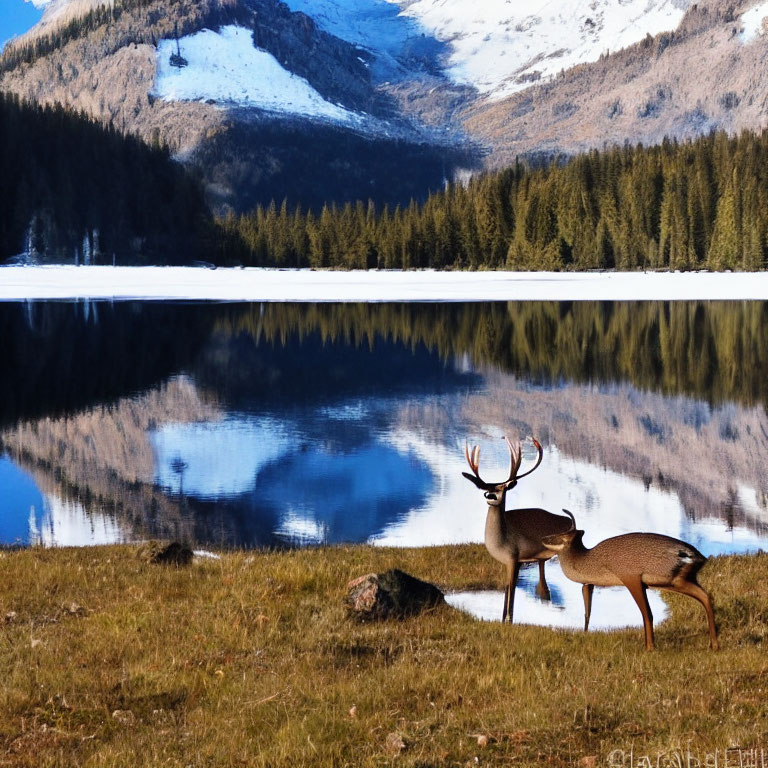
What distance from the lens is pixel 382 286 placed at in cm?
12056

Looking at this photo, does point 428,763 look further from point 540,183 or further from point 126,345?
point 540,183

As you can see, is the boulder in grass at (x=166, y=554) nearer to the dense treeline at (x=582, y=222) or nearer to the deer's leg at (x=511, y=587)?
the deer's leg at (x=511, y=587)

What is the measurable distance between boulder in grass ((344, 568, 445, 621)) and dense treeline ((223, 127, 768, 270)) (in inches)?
5085

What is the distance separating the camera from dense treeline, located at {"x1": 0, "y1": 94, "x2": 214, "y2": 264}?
152 meters

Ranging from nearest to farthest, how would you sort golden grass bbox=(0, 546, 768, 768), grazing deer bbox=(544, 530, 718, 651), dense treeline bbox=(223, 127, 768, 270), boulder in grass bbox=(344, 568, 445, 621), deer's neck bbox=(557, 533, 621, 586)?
golden grass bbox=(0, 546, 768, 768), grazing deer bbox=(544, 530, 718, 651), deer's neck bbox=(557, 533, 621, 586), boulder in grass bbox=(344, 568, 445, 621), dense treeline bbox=(223, 127, 768, 270)

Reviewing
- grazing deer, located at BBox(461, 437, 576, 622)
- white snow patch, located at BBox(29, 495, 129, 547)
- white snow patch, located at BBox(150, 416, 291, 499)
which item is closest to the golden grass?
grazing deer, located at BBox(461, 437, 576, 622)

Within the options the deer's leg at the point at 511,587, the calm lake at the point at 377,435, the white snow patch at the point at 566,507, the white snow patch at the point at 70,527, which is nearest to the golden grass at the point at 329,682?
the deer's leg at the point at 511,587

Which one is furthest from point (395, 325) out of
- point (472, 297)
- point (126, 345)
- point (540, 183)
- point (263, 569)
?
point (540, 183)

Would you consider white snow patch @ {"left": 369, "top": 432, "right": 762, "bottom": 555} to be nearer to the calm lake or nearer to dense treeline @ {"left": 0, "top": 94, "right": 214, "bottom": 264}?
the calm lake

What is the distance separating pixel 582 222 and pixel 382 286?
1840 inches

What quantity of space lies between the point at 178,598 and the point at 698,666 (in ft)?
19.5

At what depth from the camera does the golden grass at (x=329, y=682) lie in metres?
7.11

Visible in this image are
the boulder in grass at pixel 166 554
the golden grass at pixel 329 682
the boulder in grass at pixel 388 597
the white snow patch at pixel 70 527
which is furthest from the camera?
the white snow patch at pixel 70 527

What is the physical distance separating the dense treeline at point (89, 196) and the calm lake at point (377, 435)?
101 meters
